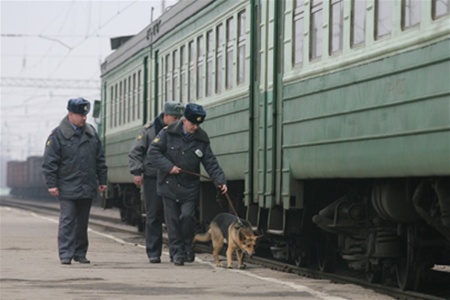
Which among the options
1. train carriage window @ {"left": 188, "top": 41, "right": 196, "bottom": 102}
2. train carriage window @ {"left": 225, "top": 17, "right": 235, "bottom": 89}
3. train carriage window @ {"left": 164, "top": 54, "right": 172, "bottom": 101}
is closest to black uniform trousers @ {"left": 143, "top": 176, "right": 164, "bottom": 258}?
train carriage window @ {"left": 225, "top": 17, "right": 235, "bottom": 89}

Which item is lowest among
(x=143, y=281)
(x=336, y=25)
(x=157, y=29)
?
(x=143, y=281)

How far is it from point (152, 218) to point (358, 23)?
4.69 metres

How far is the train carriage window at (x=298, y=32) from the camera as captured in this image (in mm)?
13375

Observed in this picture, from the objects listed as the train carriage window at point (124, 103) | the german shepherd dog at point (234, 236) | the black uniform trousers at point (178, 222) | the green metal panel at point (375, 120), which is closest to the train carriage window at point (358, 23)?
the green metal panel at point (375, 120)

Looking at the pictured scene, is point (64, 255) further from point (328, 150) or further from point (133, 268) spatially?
point (328, 150)

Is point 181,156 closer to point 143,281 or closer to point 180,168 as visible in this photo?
point 180,168

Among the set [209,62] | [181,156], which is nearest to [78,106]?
[181,156]

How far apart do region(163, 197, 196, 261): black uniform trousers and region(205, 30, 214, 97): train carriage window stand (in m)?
3.41

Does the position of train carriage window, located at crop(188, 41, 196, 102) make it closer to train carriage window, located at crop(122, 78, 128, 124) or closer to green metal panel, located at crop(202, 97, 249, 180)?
green metal panel, located at crop(202, 97, 249, 180)

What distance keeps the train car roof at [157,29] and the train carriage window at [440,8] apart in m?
7.96

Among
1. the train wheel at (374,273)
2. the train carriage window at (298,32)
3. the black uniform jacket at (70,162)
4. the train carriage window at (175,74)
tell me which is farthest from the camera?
the train carriage window at (175,74)

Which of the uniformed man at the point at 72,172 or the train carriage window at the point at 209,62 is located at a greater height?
the train carriage window at the point at 209,62

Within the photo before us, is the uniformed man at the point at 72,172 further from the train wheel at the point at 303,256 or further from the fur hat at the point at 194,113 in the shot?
the train wheel at the point at 303,256

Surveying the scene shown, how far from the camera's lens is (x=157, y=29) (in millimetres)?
22469
